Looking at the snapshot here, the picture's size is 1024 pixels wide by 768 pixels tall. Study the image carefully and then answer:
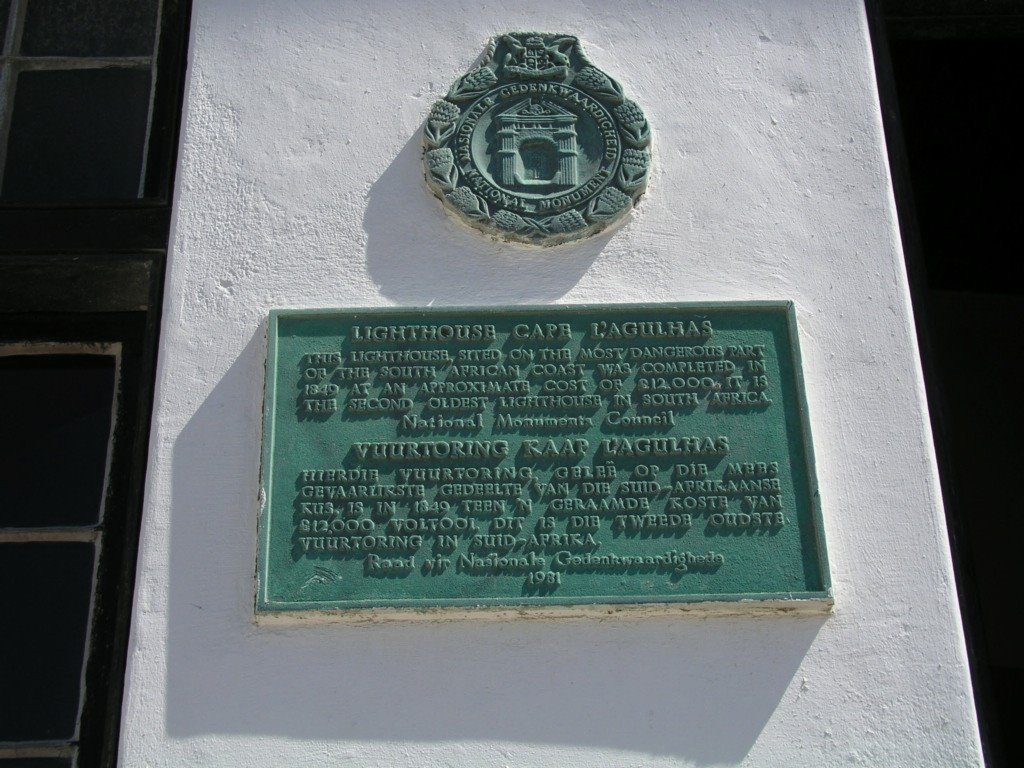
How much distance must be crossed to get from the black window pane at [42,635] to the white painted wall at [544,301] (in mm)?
619

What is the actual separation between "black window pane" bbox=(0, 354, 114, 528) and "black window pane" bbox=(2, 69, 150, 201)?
644 millimetres

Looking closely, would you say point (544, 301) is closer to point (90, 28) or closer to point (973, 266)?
point (90, 28)

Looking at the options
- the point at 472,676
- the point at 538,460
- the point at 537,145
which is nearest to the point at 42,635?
the point at 472,676

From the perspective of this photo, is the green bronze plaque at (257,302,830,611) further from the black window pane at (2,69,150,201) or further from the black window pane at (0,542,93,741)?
the black window pane at (2,69,150,201)

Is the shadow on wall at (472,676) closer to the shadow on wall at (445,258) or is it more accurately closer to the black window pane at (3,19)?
the shadow on wall at (445,258)

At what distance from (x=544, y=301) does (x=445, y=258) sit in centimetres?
33

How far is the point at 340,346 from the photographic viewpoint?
3.42 metres

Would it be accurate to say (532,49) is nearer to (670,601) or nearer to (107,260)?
(107,260)

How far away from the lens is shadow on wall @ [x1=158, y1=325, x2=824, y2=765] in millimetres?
3008

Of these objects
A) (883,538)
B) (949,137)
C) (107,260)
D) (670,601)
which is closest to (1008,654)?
(949,137)

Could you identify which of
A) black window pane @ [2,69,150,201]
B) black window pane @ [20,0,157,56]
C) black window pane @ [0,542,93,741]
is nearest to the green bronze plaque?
black window pane @ [0,542,93,741]

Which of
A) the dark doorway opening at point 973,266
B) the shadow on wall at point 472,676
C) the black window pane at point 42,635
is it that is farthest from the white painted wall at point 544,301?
the black window pane at point 42,635

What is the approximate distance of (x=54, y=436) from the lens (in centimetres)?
401

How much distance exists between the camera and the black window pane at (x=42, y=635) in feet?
11.6
